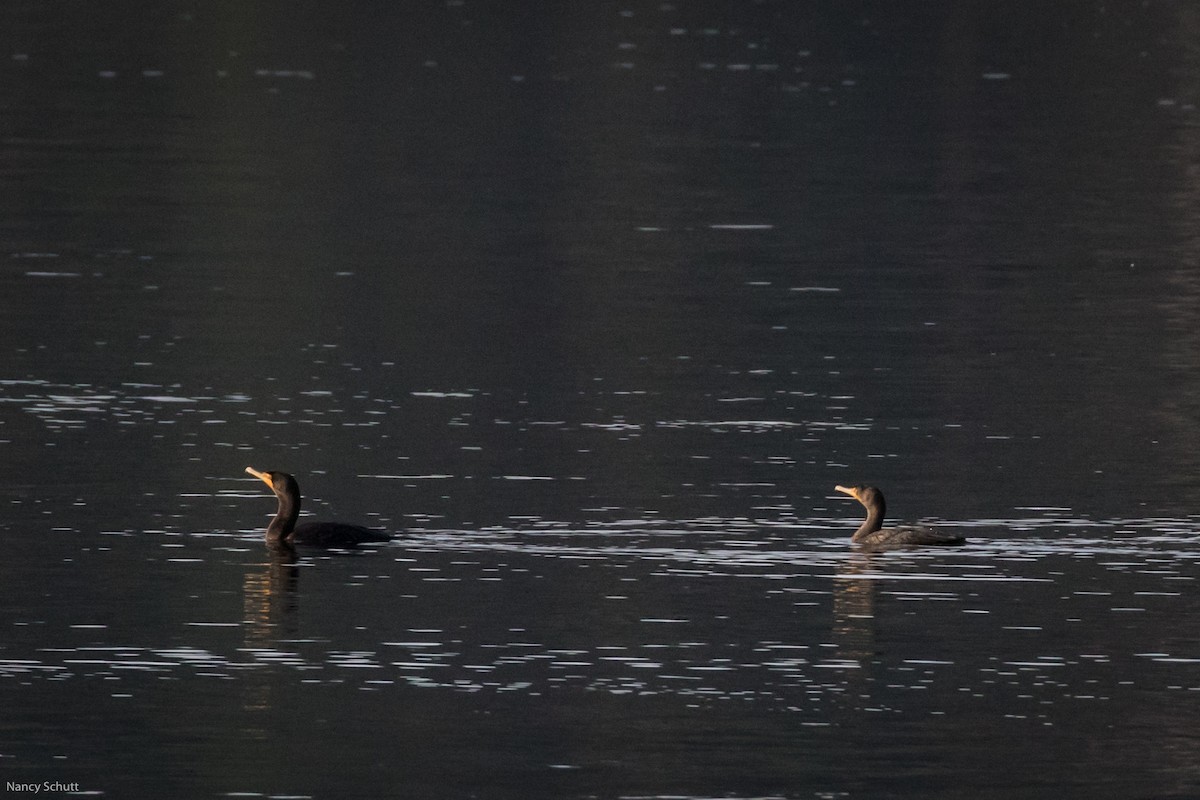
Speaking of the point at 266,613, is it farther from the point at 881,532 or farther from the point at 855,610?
the point at 881,532

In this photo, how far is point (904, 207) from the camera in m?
46.2

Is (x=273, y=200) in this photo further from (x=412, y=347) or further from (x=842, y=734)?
(x=842, y=734)

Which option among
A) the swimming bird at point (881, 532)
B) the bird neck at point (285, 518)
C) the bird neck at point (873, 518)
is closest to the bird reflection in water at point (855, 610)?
the swimming bird at point (881, 532)

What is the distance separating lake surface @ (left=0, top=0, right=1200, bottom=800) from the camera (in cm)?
1730

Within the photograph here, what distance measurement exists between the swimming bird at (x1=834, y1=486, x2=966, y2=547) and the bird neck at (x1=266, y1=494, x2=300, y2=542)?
381 cm

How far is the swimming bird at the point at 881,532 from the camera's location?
21.9 metres

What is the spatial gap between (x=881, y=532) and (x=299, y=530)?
4.03 m


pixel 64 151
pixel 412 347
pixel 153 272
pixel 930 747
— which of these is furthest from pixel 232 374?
pixel 64 151

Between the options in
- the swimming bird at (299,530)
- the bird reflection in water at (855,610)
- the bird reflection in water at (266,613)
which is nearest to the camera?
the bird reflection in water at (266,613)

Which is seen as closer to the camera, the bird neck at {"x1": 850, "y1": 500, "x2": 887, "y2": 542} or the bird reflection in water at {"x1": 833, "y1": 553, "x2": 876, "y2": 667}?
the bird reflection in water at {"x1": 833, "y1": 553, "x2": 876, "y2": 667}

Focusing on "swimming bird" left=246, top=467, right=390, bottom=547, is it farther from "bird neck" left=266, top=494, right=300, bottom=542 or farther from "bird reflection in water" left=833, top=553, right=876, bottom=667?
"bird reflection in water" left=833, top=553, right=876, bottom=667

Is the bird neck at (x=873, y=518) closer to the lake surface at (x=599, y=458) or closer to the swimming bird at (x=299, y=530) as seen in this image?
the lake surface at (x=599, y=458)

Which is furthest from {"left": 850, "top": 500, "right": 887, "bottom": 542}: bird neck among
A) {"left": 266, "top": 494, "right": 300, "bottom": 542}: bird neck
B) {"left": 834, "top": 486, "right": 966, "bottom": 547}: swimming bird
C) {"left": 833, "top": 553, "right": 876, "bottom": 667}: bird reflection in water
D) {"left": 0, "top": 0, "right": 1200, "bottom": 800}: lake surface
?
{"left": 266, "top": 494, "right": 300, "bottom": 542}: bird neck

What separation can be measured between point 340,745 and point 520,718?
1112 millimetres
